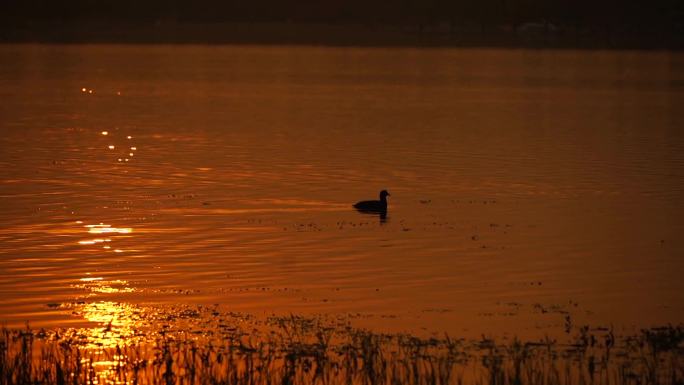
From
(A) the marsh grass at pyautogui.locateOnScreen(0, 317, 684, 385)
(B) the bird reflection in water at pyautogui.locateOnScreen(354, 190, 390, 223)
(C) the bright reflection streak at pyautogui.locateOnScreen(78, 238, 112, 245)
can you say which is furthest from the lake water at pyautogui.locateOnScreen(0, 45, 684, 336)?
(A) the marsh grass at pyautogui.locateOnScreen(0, 317, 684, 385)

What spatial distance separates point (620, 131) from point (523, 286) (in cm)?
3316

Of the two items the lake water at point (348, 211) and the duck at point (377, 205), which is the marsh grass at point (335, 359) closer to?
the lake water at point (348, 211)

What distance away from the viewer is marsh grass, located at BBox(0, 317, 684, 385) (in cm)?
1465

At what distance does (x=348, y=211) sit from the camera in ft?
96.3

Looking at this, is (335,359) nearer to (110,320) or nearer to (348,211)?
(110,320)

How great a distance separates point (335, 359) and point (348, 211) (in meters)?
13.7

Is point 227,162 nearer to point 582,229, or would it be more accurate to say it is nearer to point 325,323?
point 582,229

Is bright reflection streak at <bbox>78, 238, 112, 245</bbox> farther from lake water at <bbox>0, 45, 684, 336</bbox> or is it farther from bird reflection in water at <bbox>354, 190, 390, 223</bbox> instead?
bird reflection in water at <bbox>354, 190, 390, 223</bbox>

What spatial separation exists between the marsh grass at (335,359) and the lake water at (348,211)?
1202 mm

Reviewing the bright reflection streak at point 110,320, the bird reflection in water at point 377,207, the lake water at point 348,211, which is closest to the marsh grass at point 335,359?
the bright reflection streak at point 110,320

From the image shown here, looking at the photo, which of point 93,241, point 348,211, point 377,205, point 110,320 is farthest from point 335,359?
point 348,211

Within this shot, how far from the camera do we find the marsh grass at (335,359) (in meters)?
14.6

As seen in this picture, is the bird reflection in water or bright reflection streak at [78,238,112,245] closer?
bright reflection streak at [78,238,112,245]

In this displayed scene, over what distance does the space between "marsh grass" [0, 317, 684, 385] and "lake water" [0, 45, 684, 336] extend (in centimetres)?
120
